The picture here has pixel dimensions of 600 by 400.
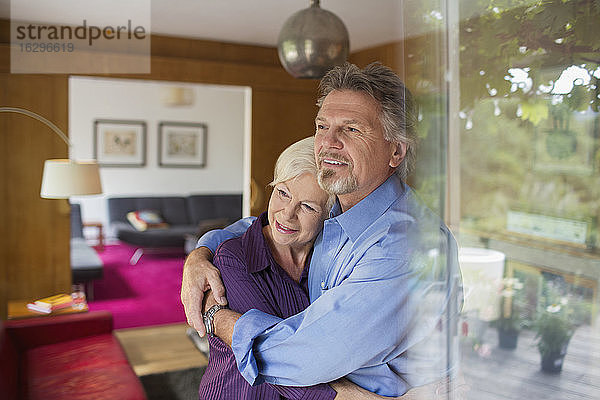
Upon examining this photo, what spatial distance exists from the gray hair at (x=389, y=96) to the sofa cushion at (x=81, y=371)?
4.12 feet

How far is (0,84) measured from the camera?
219 centimetres

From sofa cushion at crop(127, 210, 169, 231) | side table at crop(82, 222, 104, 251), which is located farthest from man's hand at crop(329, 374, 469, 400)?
side table at crop(82, 222, 104, 251)

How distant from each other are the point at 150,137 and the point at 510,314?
4.44m

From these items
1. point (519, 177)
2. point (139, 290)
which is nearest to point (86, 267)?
point (139, 290)

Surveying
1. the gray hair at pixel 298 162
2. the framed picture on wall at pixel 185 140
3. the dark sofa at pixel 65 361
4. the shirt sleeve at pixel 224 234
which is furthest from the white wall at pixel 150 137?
the gray hair at pixel 298 162

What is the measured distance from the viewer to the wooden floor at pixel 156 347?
1.63 metres

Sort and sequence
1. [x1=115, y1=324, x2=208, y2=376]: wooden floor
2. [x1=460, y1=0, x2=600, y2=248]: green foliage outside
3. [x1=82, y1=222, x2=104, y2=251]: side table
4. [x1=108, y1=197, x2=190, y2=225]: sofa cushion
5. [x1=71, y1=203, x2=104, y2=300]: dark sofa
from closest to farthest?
[x1=460, y1=0, x2=600, y2=248]: green foliage outside < [x1=115, y1=324, x2=208, y2=376]: wooden floor < [x1=71, y1=203, x2=104, y2=300]: dark sofa < [x1=108, y1=197, x2=190, y2=225]: sofa cushion < [x1=82, y1=222, x2=104, y2=251]: side table

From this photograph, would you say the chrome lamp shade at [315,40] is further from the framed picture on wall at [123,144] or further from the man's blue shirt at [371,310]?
the framed picture on wall at [123,144]

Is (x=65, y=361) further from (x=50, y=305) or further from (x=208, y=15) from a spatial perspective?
(x=208, y=15)

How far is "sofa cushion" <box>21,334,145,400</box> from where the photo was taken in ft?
4.70

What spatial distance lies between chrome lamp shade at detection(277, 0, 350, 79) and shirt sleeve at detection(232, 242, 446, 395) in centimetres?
44

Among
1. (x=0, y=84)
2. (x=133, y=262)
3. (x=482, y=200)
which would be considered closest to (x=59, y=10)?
(x=0, y=84)

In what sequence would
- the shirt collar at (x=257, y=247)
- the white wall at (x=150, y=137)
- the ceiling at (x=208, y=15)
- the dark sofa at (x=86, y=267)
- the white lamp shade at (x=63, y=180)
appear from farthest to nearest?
the white wall at (x=150, y=137) → the dark sofa at (x=86, y=267) → the white lamp shade at (x=63, y=180) → the ceiling at (x=208, y=15) → the shirt collar at (x=257, y=247)

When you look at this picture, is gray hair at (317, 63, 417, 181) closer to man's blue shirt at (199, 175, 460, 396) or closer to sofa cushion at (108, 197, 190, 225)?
man's blue shirt at (199, 175, 460, 396)
